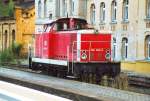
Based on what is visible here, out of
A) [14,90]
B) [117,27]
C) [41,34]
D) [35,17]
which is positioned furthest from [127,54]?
[14,90]

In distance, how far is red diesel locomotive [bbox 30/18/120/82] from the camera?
23.7 meters

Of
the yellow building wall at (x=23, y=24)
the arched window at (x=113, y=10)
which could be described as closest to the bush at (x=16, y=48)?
the yellow building wall at (x=23, y=24)

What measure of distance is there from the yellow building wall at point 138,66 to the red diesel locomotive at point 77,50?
1121cm

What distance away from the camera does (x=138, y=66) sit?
36969mm

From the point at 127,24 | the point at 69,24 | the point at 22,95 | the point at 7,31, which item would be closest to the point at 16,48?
the point at 7,31

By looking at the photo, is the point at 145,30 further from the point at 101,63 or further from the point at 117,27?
the point at 101,63

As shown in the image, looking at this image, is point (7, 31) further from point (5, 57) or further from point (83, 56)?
point (83, 56)

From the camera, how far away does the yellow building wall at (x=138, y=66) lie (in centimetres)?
3588

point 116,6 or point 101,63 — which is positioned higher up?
point 116,6

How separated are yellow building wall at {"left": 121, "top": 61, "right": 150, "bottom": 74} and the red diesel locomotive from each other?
441 inches

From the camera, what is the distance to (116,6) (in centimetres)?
4144

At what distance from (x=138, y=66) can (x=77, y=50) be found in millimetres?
13754

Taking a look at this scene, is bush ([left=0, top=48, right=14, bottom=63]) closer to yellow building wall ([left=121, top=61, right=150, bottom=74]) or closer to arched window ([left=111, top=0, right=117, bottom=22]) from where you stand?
arched window ([left=111, top=0, right=117, bottom=22])

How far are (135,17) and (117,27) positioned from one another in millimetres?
2676
